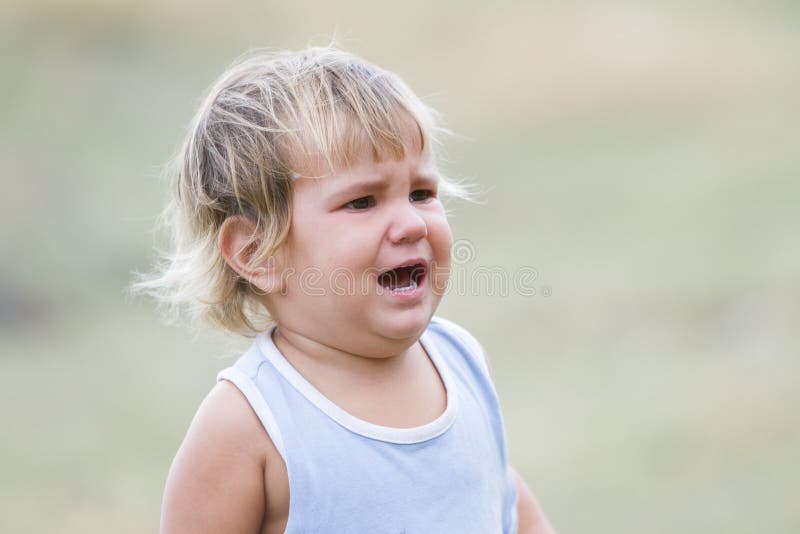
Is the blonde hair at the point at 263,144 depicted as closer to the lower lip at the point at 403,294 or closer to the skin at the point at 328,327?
the skin at the point at 328,327

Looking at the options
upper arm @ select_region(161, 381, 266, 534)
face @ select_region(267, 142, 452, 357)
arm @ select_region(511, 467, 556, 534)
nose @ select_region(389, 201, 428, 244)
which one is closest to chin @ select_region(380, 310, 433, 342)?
face @ select_region(267, 142, 452, 357)

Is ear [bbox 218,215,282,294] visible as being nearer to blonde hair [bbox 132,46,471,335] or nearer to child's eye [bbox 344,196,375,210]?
blonde hair [bbox 132,46,471,335]

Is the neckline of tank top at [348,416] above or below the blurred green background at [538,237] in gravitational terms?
above

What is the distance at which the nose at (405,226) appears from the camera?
53.6 inches

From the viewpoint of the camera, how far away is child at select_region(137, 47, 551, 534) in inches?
51.8

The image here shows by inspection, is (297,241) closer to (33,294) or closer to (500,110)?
(33,294)

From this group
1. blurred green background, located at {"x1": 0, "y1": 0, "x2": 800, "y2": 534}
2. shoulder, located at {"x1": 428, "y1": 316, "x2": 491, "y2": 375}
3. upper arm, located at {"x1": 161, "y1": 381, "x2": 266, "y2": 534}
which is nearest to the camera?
upper arm, located at {"x1": 161, "y1": 381, "x2": 266, "y2": 534}

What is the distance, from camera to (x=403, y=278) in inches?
55.5

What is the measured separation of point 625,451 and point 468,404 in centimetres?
194

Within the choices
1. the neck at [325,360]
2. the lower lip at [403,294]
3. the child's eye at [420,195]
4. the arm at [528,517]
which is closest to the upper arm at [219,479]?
the neck at [325,360]

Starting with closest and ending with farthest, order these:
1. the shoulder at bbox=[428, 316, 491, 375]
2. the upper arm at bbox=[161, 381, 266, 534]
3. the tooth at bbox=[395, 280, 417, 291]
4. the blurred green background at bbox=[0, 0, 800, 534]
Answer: the upper arm at bbox=[161, 381, 266, 534], the tooth at bbox=[395, 280, 417, 291], the shoulder at bbox=[428, 316, 491, 375], the blurred green background at bbox=[0, 0, 800, 534]

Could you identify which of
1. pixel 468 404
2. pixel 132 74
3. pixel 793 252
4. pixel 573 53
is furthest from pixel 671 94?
pixel 468 404

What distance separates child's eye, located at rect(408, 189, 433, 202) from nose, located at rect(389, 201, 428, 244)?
7cm

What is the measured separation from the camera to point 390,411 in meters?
1.43
